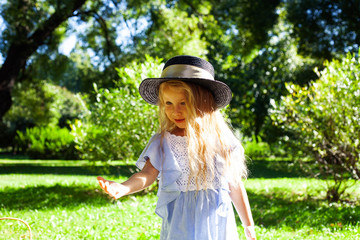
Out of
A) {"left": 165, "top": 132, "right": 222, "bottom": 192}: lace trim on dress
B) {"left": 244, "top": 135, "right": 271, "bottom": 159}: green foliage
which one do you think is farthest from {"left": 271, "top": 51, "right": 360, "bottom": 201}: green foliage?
{"left": 165, "top": 132, "right": 222, "bottom": 192}: lace trim on dress

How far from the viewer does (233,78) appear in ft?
57.5

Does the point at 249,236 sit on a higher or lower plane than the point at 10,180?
higher

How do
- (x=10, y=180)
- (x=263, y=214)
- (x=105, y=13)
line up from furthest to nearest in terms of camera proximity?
(x=105, y=13)
(x=10, y=180)
(x=263, y=214)

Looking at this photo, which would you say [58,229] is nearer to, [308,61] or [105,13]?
[105,13]

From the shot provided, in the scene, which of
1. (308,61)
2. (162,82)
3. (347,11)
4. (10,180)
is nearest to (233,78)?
(308,61)

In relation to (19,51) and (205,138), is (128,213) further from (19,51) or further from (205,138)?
(19,51)

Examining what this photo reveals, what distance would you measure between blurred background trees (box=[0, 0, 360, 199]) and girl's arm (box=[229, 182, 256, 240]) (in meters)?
4.18

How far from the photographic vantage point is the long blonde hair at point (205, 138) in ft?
6.81

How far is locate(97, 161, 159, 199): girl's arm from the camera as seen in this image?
5.46 feet

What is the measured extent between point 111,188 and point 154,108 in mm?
4606

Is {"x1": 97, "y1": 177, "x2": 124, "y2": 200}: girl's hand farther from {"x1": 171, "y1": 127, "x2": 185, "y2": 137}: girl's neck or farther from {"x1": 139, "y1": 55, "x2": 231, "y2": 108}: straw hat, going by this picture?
{"x1": 139, "y1": 55, "x2": 231, "y2": 108}: straw hat

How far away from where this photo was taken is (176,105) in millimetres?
2160

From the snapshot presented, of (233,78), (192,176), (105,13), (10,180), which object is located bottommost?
(10,180)

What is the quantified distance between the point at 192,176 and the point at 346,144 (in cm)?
454
